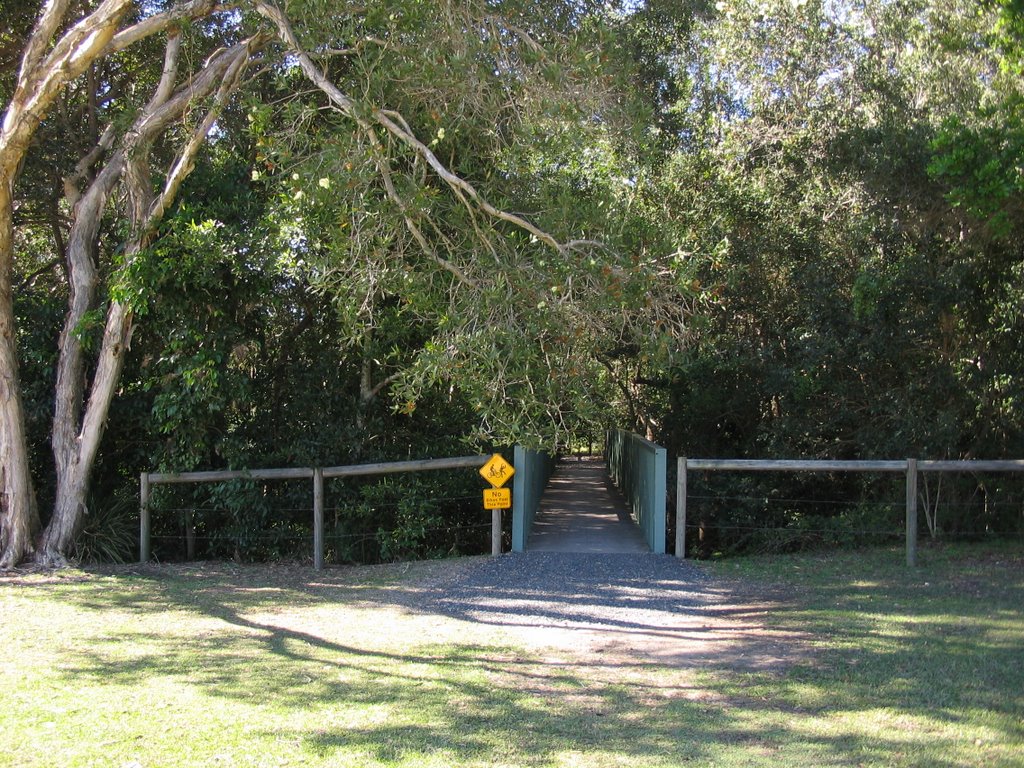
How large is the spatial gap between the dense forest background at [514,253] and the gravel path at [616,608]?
5.11 feet

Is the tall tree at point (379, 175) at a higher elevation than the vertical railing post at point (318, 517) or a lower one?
higher

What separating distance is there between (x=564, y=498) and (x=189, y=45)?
10.8 m

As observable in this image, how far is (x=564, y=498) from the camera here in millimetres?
17953

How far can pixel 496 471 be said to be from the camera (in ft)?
35.1

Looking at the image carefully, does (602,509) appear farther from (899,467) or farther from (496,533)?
(899,467)

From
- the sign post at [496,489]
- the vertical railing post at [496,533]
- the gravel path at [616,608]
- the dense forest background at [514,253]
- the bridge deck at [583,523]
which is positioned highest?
the dense forest background at [514,253]

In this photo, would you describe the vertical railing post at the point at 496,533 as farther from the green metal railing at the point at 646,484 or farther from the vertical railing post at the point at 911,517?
the vertical railing post at the point at 911,517

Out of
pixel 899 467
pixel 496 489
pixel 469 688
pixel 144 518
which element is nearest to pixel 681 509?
pixel 496 489

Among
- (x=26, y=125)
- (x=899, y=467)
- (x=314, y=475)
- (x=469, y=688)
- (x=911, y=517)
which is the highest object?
(x=26, y=125)

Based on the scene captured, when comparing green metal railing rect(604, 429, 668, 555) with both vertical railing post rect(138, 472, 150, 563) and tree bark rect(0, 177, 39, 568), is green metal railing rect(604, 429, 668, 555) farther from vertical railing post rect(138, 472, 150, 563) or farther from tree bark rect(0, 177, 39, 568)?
tree bark rect(0, 177, 39, 568)

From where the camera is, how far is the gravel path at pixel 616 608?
6.73 metres

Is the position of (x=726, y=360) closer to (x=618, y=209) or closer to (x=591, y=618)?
(x=618, y=209)

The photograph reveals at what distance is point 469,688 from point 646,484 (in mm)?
6897

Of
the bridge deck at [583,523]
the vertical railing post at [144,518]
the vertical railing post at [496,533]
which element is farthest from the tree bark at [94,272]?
the bridge deck at [583,523]
